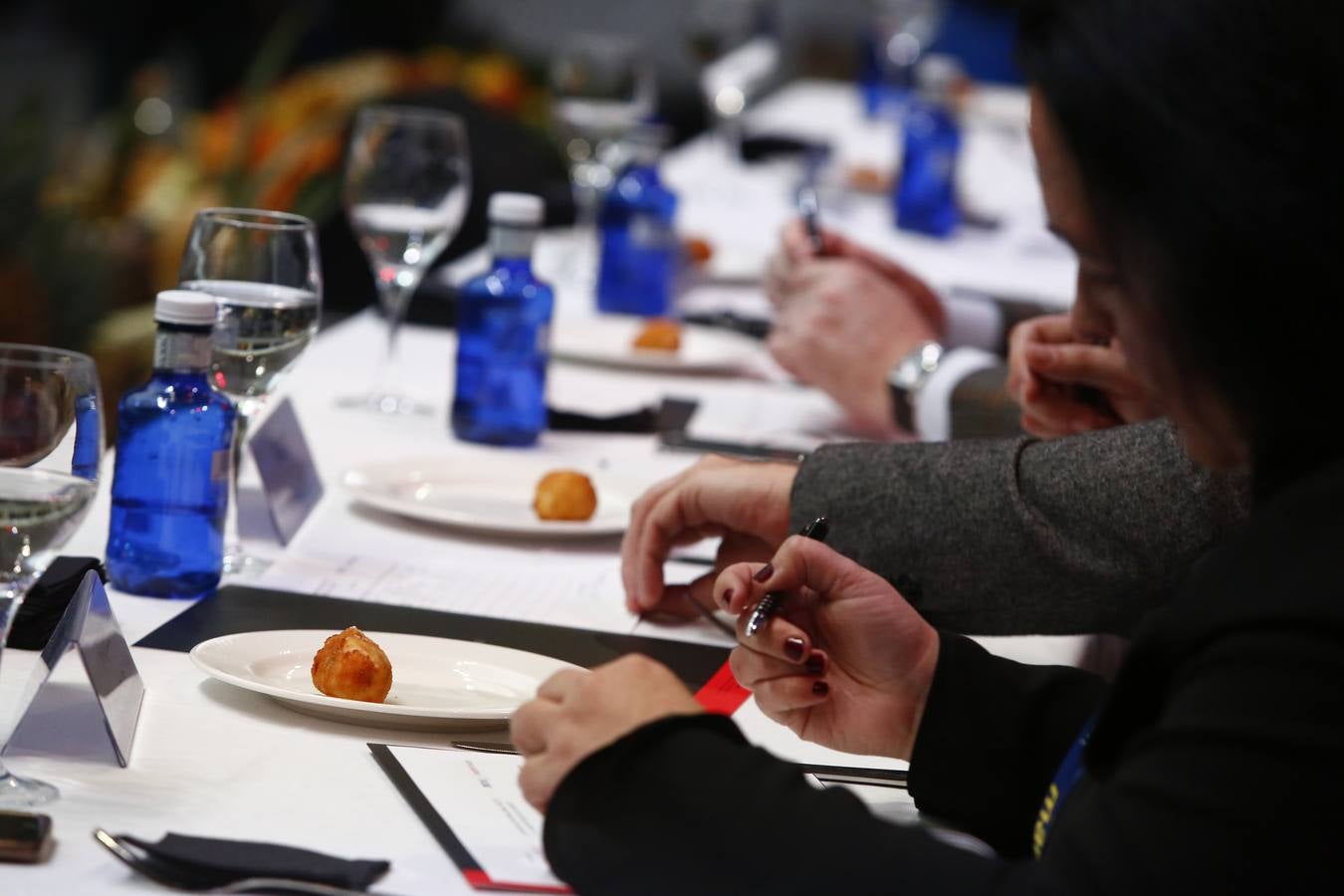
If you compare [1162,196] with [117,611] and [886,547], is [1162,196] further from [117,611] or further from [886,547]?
[117,611]

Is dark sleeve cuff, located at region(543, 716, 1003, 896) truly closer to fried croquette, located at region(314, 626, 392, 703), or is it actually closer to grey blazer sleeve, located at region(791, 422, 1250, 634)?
fried croquette, located at region(314, 626, 392, 703)

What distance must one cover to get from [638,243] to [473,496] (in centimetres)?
96

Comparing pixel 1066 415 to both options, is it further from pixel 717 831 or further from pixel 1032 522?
pixel 717 831

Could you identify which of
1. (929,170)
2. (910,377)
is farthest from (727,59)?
(910,377)

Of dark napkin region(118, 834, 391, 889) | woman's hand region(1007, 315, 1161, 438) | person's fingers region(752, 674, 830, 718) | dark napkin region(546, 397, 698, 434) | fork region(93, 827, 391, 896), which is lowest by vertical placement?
dark napkin region(546, 397, 698, 434)

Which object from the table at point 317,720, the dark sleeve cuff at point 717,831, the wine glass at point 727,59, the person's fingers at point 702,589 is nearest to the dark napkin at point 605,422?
the table at point 317,720

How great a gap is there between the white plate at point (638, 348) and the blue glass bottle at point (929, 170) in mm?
1191

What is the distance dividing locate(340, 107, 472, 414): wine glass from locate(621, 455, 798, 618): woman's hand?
0.61m

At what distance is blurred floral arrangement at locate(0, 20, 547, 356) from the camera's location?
321 cm

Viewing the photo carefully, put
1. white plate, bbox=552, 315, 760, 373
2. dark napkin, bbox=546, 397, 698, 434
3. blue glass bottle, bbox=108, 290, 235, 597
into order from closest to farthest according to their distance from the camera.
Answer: blue glass bottle, bbox=108, 290, 235, 597 < dark napkin, bbox=546, 397, 698, 434 < white plate, bbox=552, 315, 760, 373

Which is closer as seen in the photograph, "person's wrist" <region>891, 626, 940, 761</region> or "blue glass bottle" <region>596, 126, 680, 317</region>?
"person's wrist" <region>891, 626, 940, 761</region>

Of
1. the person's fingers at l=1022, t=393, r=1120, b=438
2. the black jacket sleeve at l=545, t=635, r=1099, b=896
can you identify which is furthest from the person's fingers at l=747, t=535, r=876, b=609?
the person's fingers at l=1022, t=393, r=1120, b=438

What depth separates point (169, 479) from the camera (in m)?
1.28

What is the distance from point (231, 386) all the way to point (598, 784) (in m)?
0.68
